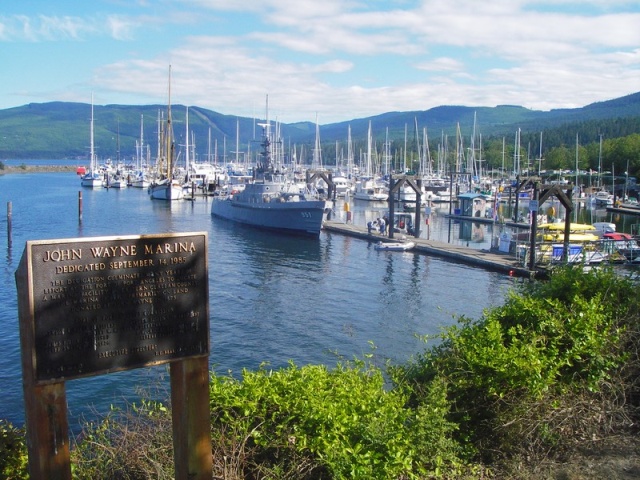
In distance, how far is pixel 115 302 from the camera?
554 cm

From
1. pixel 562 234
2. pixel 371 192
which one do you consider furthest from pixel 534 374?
pixel 371 192

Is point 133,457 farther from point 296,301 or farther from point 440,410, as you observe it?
point 296,301

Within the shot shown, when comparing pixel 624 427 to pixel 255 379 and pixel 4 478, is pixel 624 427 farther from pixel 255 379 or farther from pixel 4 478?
pixel 4 478

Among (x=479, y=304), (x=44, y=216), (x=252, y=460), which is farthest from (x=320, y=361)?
(x=44, y=216)

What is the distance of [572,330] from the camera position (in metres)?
8.05

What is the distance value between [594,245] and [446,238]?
1780 centimetres

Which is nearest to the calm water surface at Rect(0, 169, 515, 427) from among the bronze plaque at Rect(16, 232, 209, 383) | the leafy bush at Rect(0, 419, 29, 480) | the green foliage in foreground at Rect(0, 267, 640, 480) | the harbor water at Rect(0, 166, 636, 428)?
the harbor water at Rect(0, 166, 636, 428)

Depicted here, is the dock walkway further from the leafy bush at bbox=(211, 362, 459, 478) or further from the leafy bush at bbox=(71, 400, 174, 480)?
the leafy bush at bbox=(71, 400, 174, 480)

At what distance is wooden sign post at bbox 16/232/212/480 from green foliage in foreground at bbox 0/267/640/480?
33.0 inches

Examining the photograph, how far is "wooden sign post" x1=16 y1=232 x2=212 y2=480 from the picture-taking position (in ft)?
17.1

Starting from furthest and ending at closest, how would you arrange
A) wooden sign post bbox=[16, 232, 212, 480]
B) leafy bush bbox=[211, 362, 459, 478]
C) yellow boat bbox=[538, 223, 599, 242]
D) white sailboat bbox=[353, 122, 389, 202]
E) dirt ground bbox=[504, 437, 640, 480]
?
1. white sailboat bbox=[353, 122, 389, 202]
2. yellow boat bbox=[538, 223, 599, 242]
3. dirt ground bbox=[504, 437, 640, 480]
4. leafy bush bbox=[211, 362, 459, 478]
5. wooden sign post bbox=[16, 232, 212, 480]

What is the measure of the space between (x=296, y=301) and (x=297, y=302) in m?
0.26

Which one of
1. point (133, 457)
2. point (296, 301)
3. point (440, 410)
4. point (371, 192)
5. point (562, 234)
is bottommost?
point (296, 301)

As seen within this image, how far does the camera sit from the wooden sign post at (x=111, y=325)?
17.1 feet
